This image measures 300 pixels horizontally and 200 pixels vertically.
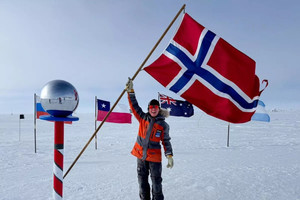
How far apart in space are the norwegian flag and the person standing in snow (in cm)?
54

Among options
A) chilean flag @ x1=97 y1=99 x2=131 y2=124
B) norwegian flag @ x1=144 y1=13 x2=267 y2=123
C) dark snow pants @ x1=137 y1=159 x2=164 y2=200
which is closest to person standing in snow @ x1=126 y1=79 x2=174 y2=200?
dark snow pants @ x1=137 y1=159 x2=164 y2=200

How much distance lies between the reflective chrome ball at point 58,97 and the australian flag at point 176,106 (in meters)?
9.67

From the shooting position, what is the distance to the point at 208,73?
3176mm

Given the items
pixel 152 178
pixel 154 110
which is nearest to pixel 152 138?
pixel 154 110

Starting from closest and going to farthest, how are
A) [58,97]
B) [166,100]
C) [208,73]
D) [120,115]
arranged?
1. [58,97]
2. [208,73]
3. [120,115]
4. [166,100]

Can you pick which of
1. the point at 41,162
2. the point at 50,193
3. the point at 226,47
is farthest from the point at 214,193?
the point at 41,162

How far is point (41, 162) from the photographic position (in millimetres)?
5941

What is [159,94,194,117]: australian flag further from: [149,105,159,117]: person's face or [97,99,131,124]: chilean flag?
[149,105,159,117]: person's face

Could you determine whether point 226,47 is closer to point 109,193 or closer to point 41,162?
point 109,193

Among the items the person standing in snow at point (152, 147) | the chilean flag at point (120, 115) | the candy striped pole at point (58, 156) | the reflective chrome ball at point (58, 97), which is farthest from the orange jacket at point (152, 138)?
the chilean flag at point (120, 115)

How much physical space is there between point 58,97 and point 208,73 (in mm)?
2398

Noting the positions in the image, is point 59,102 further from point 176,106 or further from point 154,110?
point 176,106

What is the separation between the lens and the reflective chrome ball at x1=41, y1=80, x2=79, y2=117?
5.71ft

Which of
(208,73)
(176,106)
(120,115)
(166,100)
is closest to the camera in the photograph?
(208,73)
